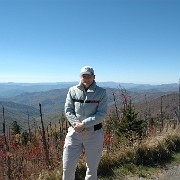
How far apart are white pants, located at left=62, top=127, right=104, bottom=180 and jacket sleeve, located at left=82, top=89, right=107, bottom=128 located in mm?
190

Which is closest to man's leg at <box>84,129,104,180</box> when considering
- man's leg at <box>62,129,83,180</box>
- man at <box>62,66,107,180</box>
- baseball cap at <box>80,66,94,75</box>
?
man at <box>62,66,107,180</box>

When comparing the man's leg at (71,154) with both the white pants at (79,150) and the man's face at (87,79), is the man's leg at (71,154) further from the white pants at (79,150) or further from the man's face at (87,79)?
the man's face at (87,79)

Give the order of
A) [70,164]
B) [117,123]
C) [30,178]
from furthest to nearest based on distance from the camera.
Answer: [117,123] < [30,178] < [70,164]

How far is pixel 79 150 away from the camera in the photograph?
14.0 feet

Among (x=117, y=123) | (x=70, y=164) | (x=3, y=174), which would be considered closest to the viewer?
(x=70, y=164)

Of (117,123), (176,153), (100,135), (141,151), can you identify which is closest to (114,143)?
(141,151)

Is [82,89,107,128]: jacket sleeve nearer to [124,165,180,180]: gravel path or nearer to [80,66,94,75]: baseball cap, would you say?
[80,66,94,75]: baseball cap

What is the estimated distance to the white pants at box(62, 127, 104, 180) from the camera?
4.18 m

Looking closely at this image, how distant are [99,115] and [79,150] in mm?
614

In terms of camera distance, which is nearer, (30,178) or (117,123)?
(30,178)

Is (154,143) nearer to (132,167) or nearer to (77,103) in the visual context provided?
(132,167)

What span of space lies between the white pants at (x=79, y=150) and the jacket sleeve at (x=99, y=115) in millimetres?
190

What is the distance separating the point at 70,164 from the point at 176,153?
14.6ft

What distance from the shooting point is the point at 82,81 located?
431cm
